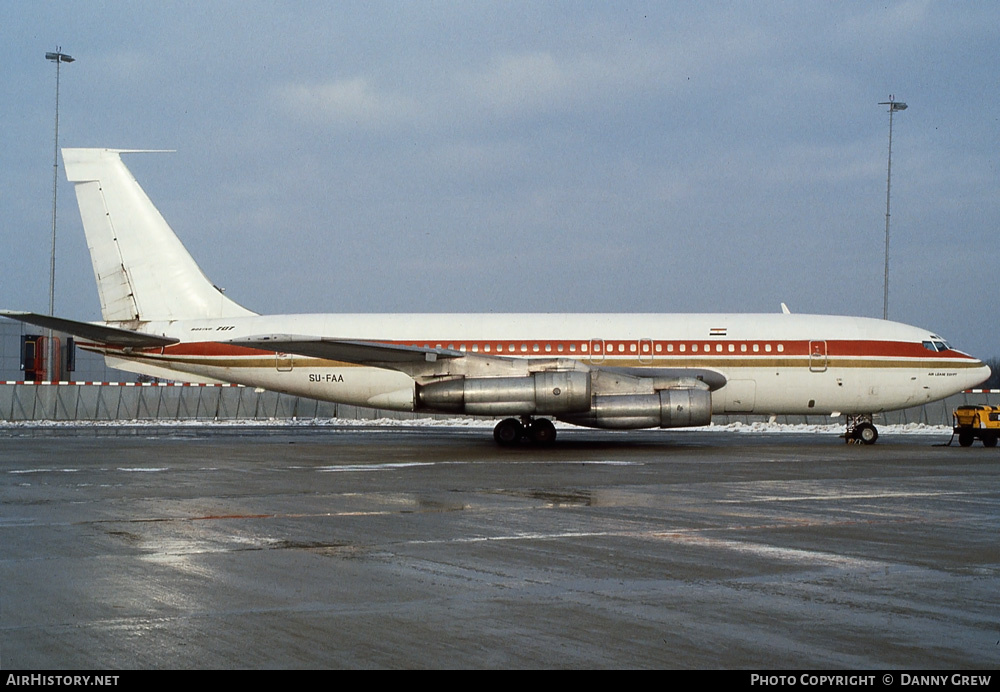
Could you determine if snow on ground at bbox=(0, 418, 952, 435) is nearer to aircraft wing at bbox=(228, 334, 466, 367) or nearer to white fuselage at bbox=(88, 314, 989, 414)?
white fuselage at bbox=(88, 314, 989, 414)

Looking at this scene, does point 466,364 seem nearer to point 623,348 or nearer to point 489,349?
point 489,349

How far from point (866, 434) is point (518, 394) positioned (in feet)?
Result: 33.8

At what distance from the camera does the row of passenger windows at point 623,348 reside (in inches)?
1078

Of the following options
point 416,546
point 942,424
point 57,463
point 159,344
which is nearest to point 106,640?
point 416,546

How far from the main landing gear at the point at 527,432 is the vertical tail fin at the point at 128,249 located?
9.30 meters

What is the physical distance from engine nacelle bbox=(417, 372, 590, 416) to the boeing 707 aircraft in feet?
1.01

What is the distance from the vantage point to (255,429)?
117 feet

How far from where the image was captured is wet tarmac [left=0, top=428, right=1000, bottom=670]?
577 centimetres

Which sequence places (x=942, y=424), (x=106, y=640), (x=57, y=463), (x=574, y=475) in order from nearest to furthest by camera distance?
1. (x=106, y=640)
2. (x=574, y=475)
3. (x=57, y=463)
4. (x=942, y=424)

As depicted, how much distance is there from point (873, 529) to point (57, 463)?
1471 cm

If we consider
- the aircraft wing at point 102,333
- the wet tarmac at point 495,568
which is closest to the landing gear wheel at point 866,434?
the wet tarmac at point 495,568

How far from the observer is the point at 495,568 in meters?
8.41
